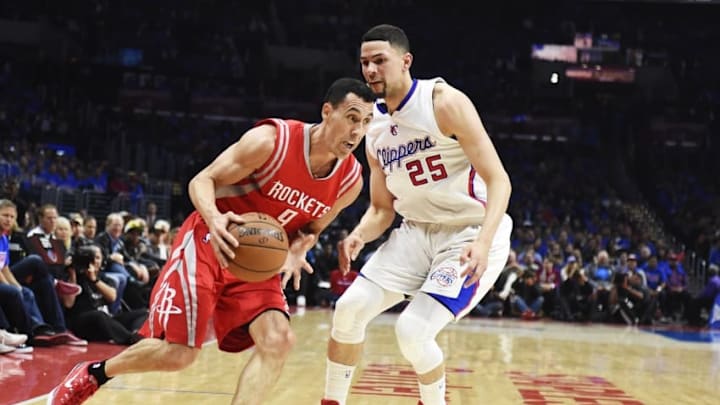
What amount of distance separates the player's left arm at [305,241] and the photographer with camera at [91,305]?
415cm

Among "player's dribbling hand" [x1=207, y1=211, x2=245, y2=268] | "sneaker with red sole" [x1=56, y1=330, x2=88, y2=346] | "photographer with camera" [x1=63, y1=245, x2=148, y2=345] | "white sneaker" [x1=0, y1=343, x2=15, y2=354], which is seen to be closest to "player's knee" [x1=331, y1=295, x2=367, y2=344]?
"player's dribbling hand" [x1=207, y1=211, x2=245, y2=268]

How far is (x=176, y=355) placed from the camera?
12.4ft

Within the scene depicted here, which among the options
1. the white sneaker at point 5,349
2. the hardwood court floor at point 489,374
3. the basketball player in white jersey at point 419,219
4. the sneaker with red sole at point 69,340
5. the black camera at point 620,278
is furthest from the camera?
the black camera at point 620,278

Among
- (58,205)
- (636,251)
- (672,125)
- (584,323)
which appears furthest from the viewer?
(672,125)

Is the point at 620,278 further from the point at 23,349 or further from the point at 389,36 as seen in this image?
the point at 389,36

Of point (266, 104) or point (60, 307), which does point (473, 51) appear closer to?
point (266, 104)

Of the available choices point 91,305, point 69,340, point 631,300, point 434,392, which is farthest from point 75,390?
point 631,300

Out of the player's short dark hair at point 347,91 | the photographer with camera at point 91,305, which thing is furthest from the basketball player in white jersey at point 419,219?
the photographer with camera at point 91,305

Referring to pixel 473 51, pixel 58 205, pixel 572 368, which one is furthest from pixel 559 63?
pixel 572 368

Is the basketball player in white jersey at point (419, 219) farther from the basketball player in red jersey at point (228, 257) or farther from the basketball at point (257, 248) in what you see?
the basketball at point (257, 248)

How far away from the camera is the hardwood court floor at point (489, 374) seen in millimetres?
5668

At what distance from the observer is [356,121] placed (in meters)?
3.91

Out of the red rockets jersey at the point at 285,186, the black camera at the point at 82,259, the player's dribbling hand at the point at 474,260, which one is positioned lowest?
the black camera at the point at 82,259

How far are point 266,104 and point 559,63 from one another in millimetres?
9116
